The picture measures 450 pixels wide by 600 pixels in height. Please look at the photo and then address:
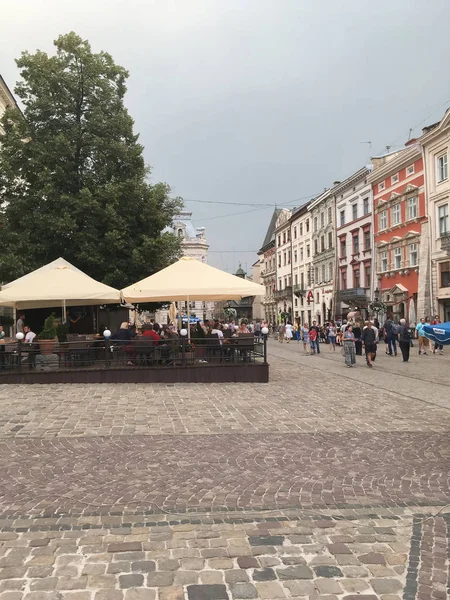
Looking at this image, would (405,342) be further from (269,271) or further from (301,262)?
(269,271)

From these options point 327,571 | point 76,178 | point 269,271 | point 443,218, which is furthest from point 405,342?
point 269,271

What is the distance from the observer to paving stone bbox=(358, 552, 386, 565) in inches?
146

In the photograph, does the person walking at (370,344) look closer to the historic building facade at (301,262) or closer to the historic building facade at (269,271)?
the historic building facade at (301,262)

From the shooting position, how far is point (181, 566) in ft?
12.0

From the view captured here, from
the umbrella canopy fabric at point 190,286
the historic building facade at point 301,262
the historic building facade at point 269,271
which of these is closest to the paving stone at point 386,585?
the umbrella canopy fabric at point 190,286

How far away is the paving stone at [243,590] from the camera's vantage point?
3.29 m

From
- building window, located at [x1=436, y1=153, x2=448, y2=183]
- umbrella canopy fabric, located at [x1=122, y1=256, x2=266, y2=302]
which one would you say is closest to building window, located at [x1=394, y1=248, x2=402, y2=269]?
building window, located at [x1=436, y1=153, x2=448, y2=183]

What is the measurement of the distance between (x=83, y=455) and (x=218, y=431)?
81.0 inches

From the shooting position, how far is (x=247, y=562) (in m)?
3.71

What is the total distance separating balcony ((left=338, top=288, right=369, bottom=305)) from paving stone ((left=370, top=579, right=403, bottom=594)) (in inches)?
1688

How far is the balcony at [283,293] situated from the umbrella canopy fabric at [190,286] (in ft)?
180

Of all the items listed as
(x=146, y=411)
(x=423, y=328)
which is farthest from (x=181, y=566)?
(x=146, y=411)

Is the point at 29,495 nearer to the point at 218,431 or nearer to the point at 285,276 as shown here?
the point at 218,431

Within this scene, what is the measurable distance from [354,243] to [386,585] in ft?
152
